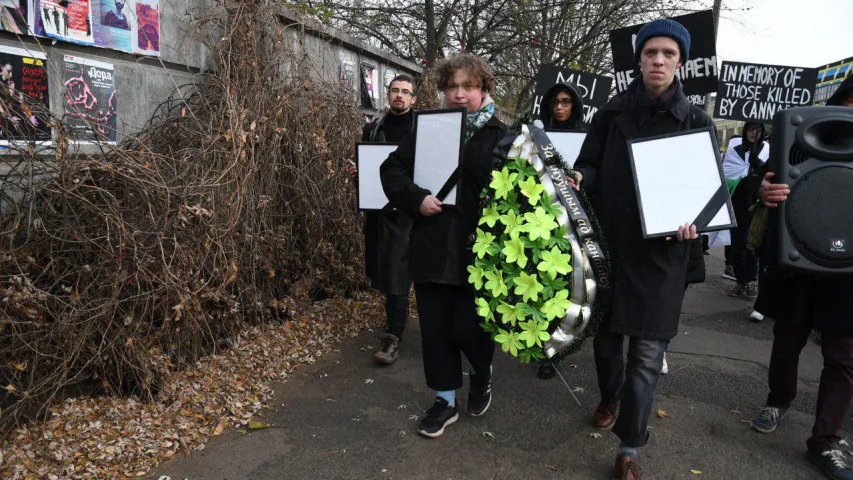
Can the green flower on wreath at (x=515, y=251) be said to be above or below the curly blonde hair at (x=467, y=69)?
below

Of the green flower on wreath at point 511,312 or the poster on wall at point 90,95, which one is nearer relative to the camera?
the green flower on wreath at point 511,312

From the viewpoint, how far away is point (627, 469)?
115 inches

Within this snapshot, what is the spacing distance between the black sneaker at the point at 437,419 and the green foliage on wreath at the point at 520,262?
65cm

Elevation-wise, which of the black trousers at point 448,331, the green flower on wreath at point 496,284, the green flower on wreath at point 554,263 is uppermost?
the green flower on wreath at point 554,263

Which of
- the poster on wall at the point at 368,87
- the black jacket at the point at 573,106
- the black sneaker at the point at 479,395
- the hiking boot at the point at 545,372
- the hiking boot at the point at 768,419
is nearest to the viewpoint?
the hiking boot at the point at 768,419

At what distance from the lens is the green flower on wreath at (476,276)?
3.08 m

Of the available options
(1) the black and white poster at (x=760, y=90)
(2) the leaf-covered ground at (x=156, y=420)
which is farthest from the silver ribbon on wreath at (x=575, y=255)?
(1) the black and white poster at (x=760, y=90)

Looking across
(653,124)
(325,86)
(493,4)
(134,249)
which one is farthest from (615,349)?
(493,4)

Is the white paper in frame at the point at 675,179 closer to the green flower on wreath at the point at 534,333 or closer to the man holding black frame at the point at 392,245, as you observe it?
the green flower on wreath at the point at 534,333

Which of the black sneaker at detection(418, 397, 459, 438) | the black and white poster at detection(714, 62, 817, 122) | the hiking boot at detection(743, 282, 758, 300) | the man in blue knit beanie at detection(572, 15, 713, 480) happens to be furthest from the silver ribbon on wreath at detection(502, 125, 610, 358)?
the black and white poster at detection(714, 62, 817, 122)

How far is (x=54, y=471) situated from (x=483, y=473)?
2028 millimetres

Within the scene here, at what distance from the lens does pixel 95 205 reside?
3.09m

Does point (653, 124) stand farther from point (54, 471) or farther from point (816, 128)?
A: point (54, 471)

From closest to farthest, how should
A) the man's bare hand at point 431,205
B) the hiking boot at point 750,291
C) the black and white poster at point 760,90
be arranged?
1. the man's bare hand at point 431,205
2. the hiking boot at point 750,291
3. the black and white poster at point 760,90
